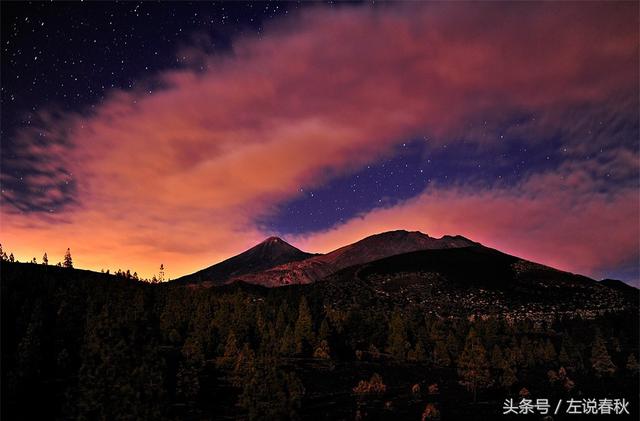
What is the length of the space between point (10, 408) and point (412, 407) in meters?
54.9

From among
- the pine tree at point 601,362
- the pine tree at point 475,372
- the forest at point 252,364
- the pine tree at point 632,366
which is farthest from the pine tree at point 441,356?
the pine tree at point 632,366

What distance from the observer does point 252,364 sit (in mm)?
61688

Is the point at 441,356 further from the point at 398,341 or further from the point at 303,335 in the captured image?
the point at 303,335

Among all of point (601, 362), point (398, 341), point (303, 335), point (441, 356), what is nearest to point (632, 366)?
point (601, 362)

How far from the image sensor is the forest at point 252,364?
44.2 meters

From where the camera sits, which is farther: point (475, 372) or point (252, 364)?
point (475, 372)

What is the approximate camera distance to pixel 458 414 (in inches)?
2726

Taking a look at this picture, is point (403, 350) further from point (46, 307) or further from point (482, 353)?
point (46, 307)

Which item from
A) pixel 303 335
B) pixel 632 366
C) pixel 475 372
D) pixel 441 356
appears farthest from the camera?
pixel 303 335

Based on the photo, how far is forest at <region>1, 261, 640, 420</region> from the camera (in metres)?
44.2

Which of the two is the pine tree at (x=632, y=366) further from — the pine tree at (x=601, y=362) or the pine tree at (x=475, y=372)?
the pine tree at (x=475, y=372)

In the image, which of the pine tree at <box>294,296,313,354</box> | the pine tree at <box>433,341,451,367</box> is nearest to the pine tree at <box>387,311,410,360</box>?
the pine tree at <box>433,341,451,367</box>

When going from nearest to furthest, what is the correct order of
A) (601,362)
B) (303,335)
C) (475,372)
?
(475,372) < (601,362) < (303,335)

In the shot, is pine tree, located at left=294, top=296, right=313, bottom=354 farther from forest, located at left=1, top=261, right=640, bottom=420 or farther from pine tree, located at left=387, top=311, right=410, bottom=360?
pine tree, located at left=387, top=311, right=410, bottom=360
